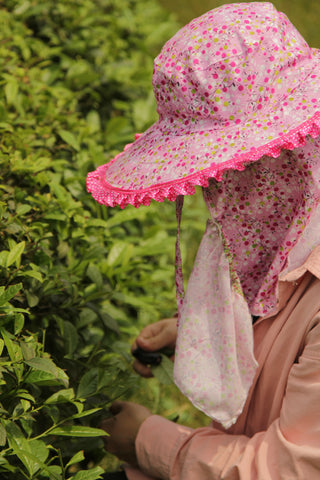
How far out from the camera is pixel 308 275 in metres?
1.63

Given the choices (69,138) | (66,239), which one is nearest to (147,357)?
(66,239)

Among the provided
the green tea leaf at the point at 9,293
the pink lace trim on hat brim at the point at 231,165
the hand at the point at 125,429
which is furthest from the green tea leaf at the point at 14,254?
the hand at the point at 125,429

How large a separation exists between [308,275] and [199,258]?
0.95ft

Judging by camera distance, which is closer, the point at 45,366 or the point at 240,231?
the point at 45,366

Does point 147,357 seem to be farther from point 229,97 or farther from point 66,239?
point 229,97

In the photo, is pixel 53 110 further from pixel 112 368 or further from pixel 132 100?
pixel 112 368

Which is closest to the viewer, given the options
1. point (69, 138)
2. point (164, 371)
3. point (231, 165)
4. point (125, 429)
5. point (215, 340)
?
point (231, 165)

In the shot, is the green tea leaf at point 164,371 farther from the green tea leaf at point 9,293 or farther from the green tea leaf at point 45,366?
the green tea leaf at point 9,293

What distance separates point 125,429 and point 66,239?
67 cm

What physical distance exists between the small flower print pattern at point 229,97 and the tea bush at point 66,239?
1.48 feet

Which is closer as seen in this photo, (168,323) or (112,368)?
(112,368)

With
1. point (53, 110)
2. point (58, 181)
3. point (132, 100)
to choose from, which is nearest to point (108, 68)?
point (132, 100)

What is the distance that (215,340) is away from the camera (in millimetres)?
1641

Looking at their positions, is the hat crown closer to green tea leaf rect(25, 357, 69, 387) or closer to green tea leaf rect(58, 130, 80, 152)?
green tea leaf rect(25, 357, 69, 387)
